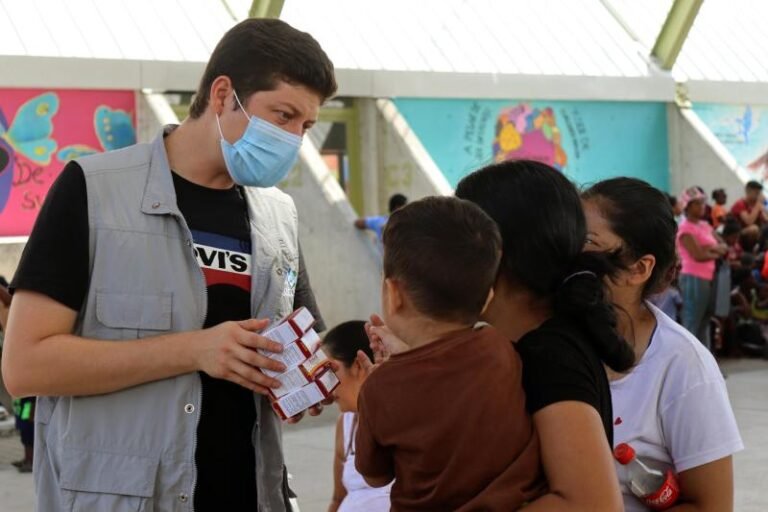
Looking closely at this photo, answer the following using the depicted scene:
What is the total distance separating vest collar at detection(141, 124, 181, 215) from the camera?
8.55 feet

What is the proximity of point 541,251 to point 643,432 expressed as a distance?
67 centimetres

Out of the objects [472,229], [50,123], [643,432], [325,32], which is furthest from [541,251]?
[325,32]

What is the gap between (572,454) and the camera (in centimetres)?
194

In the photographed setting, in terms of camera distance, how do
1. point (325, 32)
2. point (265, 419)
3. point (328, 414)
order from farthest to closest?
point (325, 32), point (328, 414), point (265, 419)

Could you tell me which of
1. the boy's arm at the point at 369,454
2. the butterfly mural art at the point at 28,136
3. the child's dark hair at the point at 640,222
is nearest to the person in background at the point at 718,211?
the butterfly mural art at the point at 28,136

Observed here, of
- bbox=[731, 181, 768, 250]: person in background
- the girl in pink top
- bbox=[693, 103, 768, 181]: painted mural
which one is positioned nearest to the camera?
the girl in pink top

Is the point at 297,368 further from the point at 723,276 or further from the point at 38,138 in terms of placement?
the point at 723,276

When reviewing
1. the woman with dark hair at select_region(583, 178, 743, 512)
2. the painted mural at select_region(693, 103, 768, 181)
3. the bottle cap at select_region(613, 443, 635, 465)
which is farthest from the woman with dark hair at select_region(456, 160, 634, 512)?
the painted mural at select_region(693, 103, 768, 181)

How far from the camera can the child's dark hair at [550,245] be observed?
211 cm

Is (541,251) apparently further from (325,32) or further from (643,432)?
(325,32)

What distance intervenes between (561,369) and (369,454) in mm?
354

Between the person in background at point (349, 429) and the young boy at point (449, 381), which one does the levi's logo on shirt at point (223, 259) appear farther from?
the person in background at point (349, 429)

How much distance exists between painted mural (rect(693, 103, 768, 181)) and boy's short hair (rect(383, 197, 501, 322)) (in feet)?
58.1

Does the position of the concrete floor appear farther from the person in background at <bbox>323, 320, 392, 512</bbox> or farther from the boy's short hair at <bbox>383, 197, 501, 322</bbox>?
the boy's short hair at <bbox>383, 197, 501, 322</bbox>
